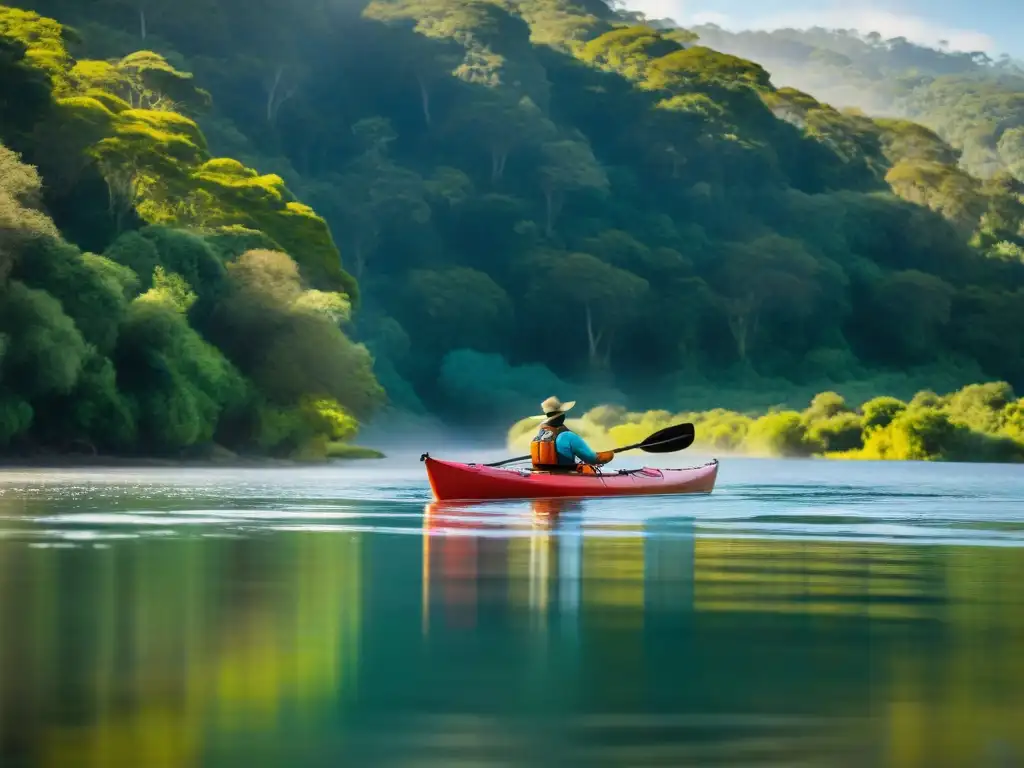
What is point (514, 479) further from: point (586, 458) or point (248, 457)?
point (248, 457)

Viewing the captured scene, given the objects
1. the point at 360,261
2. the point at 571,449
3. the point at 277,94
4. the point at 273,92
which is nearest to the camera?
the point at 571,449

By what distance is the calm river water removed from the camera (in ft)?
24.9

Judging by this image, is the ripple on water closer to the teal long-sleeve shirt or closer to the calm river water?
the calm river water

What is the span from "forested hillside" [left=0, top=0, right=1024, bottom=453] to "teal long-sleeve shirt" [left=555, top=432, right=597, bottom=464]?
3814 cm

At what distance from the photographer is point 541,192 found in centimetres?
10956

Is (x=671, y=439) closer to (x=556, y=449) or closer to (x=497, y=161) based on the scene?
(x=556, y=449)

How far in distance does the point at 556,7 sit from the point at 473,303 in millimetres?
52035

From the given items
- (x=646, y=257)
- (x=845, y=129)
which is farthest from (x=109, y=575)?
(x=845, y=129)

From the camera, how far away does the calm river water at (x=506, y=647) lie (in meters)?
7.58

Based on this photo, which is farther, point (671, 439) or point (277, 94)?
point (277, 94)

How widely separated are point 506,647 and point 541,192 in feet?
328

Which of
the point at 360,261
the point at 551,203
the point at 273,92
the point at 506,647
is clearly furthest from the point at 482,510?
the point at 273,92

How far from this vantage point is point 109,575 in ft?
46.8

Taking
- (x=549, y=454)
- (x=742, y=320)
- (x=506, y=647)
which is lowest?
(x=742, y=320)
